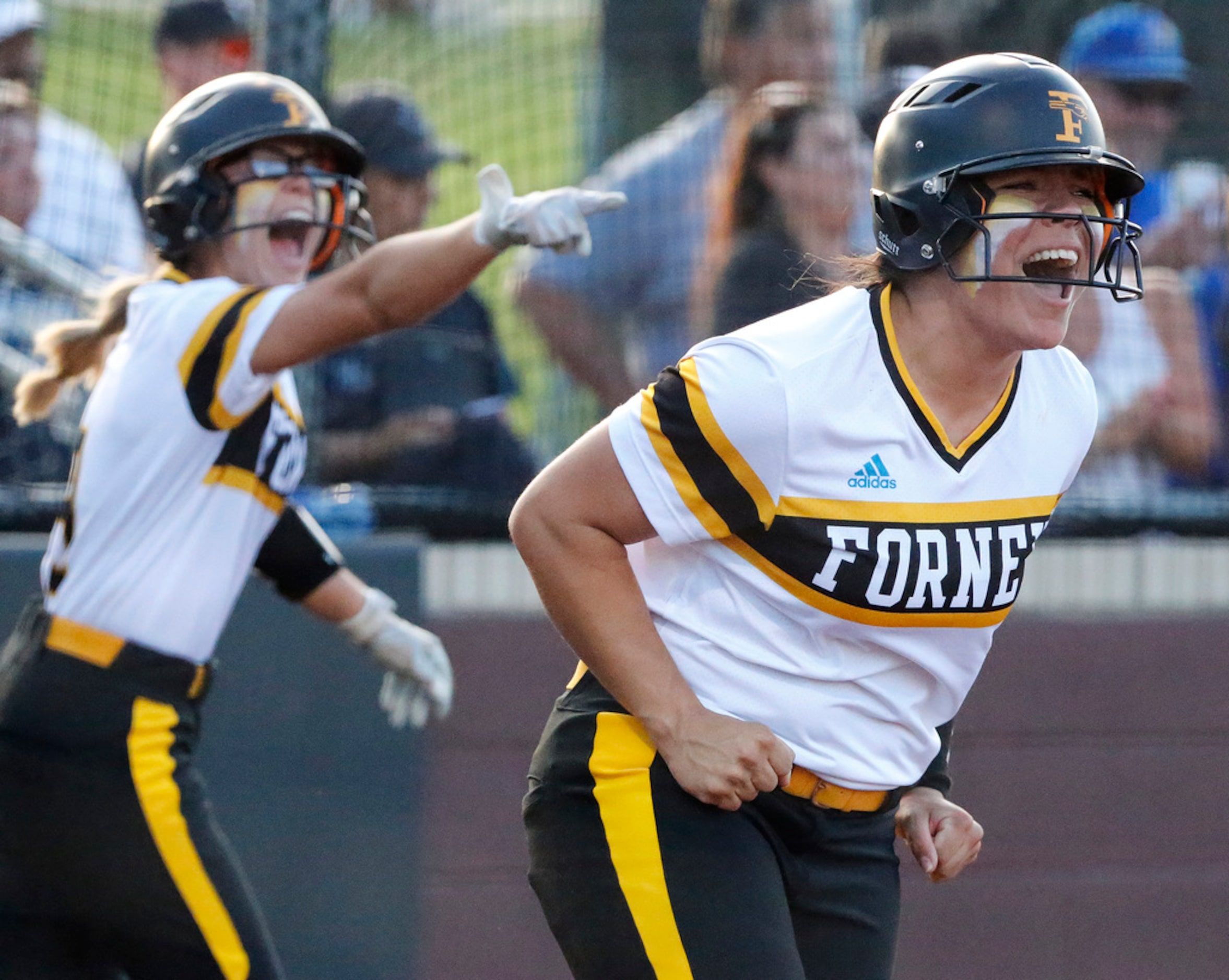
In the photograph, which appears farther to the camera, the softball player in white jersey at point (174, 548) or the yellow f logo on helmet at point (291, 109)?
the yellow f logo on helmet at point (291, 109)

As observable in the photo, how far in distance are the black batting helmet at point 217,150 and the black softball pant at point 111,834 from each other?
0.88 meters

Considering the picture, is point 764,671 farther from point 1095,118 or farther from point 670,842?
point 1095,118

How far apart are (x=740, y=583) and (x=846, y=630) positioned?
174 millimetres

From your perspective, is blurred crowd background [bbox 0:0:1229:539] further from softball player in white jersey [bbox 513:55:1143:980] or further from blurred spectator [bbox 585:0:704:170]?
softball player in white jersey [bbox 513:55:1143:980]

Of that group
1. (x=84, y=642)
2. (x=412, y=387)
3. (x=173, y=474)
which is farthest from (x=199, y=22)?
(x=84, y=642)

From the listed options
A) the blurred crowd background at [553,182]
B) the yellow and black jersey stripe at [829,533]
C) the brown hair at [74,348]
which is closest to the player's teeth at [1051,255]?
the yellow and black jersey stripe at [829,533]

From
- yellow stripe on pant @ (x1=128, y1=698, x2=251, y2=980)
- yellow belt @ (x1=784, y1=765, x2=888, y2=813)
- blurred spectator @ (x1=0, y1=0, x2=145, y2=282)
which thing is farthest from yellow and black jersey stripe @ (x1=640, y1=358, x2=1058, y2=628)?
blurred spectator @ (x1=0, y1=0, x2=145, y2=282)

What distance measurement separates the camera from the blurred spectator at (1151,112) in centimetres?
491

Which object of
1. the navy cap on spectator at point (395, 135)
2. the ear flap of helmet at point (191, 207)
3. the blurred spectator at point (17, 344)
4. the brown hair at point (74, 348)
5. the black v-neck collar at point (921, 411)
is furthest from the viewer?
the navy cap on spectator at point (395, 135)

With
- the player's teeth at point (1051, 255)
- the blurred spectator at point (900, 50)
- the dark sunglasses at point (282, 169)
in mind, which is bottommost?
the player's teeth at point (1051, 255)

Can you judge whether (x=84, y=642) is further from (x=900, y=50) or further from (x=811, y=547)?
(x=900, y=50)

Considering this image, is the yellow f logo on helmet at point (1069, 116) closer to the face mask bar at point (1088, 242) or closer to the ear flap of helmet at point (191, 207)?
the face mask bar at point (1088, 242)

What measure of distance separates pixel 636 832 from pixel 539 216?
3.32 feet

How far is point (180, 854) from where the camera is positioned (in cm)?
303
